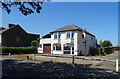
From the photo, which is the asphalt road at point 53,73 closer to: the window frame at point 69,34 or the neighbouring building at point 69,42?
the neighbouring building at point 69,42

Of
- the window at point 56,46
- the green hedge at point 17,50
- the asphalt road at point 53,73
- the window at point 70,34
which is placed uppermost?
the window at point 70,34

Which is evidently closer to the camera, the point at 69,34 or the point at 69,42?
the point at 69,42

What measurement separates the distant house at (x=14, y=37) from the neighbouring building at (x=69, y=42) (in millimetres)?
11709

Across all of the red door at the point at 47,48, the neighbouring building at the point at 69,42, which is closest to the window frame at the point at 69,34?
the neighbouring building at the point at 69,42

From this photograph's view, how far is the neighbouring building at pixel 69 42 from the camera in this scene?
29.1 meters

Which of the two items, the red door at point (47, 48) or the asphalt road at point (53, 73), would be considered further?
the red door at point (47, 48)

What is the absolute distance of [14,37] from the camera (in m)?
40.6

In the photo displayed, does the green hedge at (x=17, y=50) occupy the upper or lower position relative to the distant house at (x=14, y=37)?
lower

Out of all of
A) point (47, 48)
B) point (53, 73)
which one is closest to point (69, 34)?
point (47, 48)

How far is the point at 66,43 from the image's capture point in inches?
1192

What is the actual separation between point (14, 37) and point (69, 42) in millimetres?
19666

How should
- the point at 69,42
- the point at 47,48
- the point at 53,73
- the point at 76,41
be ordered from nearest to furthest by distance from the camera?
the point at 53,73, the point at 76,41, the point at 69,42, the point at 47,48

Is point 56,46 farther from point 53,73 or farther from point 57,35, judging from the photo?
point 53,73

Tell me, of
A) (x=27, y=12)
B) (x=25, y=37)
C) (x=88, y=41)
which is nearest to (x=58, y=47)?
(x=88, y=41)
